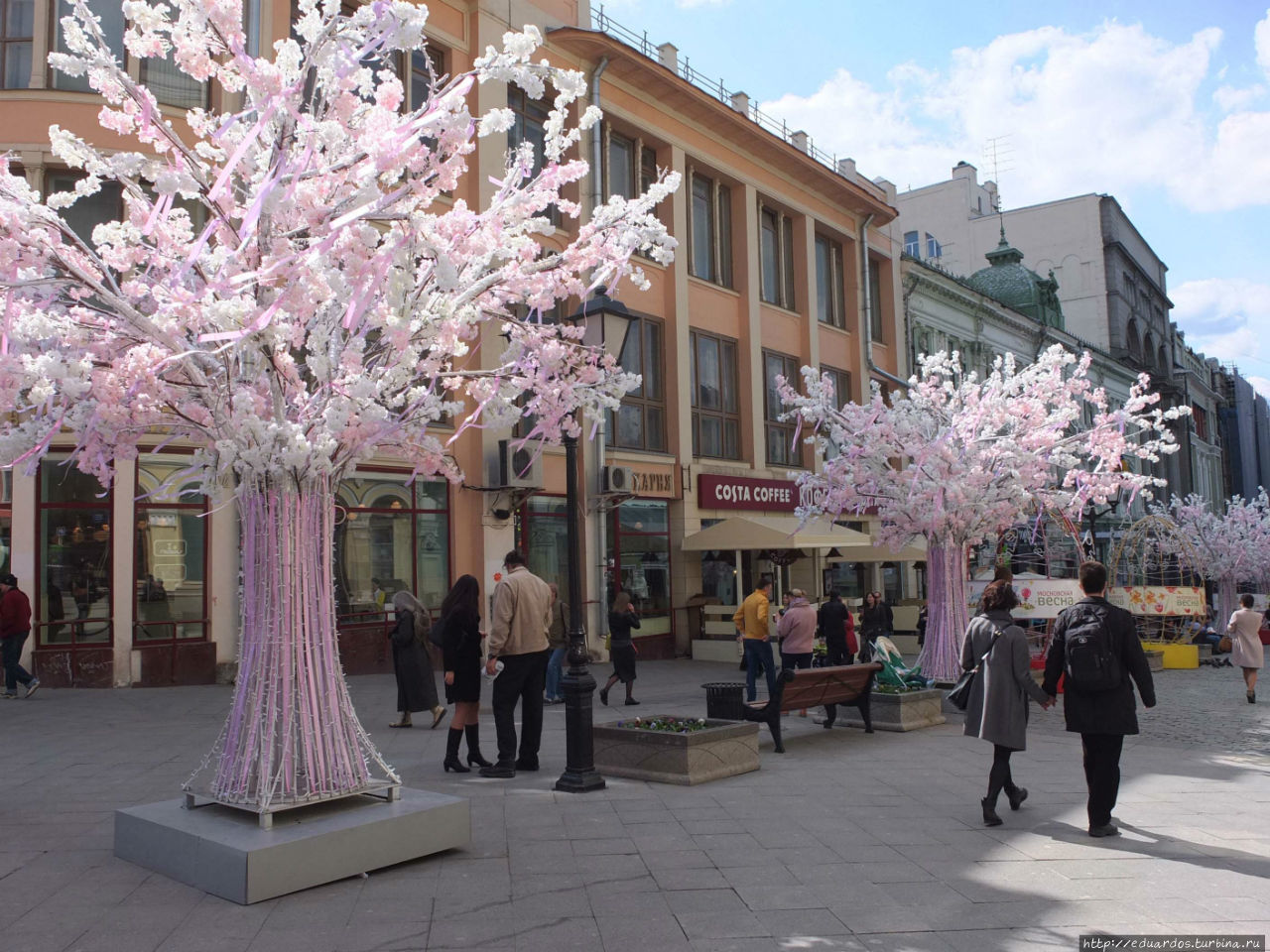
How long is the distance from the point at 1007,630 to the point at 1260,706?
32.0 feet

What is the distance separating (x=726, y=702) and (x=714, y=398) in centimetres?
1543

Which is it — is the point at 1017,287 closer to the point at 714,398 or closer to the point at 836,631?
the point at 714,398

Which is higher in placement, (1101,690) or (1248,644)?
(1101,690)

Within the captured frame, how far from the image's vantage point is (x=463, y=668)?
8773 millimetres

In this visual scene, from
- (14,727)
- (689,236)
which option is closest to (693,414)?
(689,236)

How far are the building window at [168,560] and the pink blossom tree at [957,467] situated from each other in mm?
8821

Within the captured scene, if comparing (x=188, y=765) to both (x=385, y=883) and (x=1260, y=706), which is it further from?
(x=1260, y=706)

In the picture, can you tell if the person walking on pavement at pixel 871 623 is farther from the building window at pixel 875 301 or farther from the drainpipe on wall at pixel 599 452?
the building window at pixel 875 301

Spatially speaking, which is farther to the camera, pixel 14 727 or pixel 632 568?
pixel 632 568

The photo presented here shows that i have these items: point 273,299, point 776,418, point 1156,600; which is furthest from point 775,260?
point 273,299

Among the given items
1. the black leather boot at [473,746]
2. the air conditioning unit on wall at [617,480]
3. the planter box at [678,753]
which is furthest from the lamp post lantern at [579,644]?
the air conditioning unit on wall at [617,480]

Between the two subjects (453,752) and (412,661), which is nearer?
(453,752)

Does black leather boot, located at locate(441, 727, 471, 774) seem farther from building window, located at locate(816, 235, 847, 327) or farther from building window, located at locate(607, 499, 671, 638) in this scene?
building window, located at locate(816, 235, 847, 327)

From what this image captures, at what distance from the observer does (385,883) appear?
5.65m
